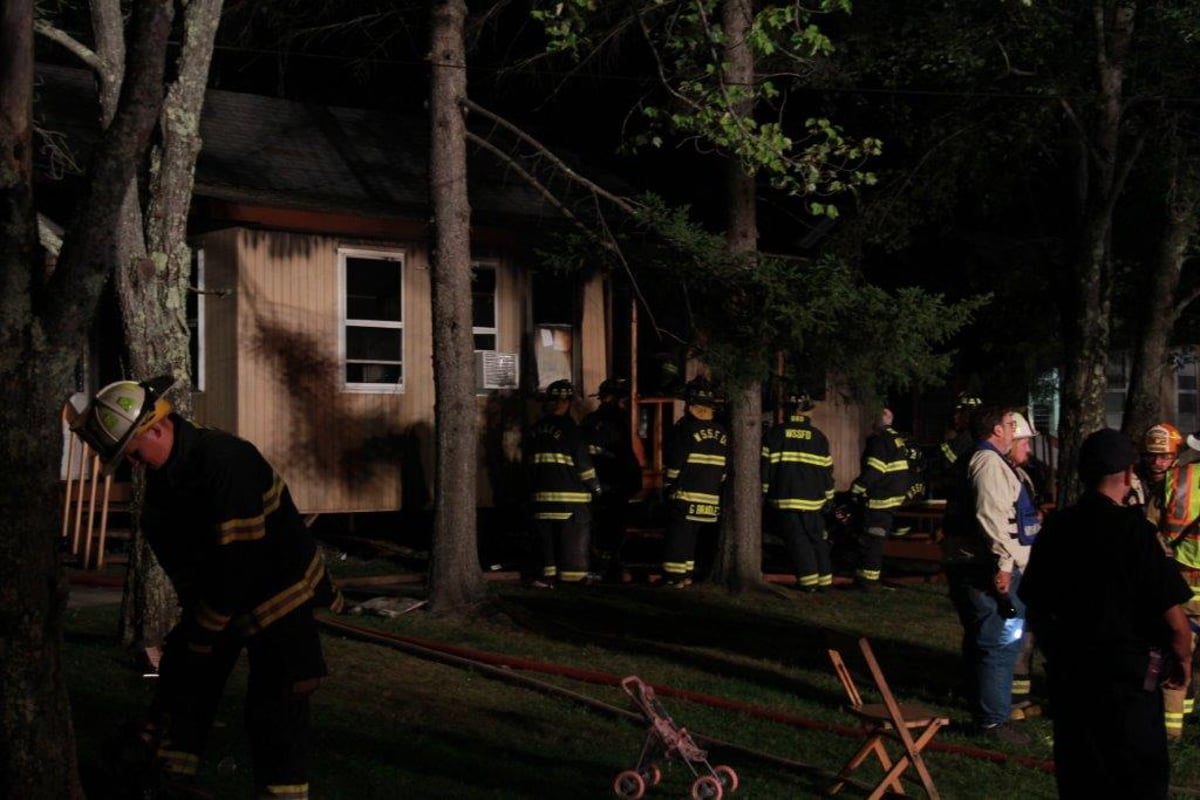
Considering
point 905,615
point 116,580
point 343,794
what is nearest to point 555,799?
point 343,794

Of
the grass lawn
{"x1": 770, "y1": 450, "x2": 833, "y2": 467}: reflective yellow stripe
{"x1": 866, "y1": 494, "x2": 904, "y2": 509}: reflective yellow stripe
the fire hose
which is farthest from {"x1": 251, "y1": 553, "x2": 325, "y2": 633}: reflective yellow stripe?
{"x1": 866, "y1": 494, "x2": 904, "y2": 509}: reflective yellow stripe

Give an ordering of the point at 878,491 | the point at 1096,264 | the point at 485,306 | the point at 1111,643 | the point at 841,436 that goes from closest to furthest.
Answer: the point at 1111,643, the point at 878,491, the point at 1096,264, the point at 485,306, the point at 841,436

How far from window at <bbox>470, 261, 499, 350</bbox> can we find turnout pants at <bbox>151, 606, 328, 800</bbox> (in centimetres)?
1235

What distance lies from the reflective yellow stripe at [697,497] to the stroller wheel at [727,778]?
7.82m

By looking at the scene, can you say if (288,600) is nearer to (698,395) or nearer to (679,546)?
(679,546)

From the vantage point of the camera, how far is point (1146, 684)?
18.8 ft

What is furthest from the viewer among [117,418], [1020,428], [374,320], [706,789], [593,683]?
[374,320]

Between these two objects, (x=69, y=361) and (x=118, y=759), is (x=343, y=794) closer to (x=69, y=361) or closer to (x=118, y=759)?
(x=118, y=759)

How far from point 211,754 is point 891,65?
1322cm

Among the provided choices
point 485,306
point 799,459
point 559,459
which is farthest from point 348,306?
point 799,459

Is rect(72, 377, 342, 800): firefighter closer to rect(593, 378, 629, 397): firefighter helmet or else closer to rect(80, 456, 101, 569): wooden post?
rect(80, 456, 101, 569): wooden post

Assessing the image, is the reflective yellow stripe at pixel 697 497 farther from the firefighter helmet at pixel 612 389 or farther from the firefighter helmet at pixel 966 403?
the firefighter helmet at pixel 966 403

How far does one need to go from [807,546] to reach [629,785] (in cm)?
839

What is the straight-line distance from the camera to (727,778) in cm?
736
